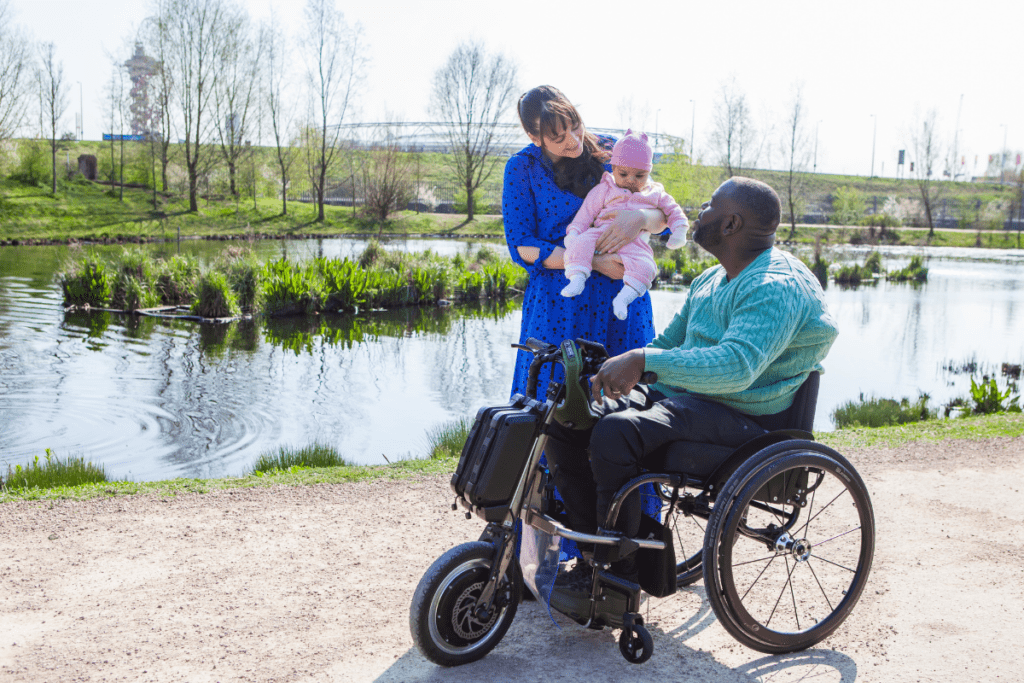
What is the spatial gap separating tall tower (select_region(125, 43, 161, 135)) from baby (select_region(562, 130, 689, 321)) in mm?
45347

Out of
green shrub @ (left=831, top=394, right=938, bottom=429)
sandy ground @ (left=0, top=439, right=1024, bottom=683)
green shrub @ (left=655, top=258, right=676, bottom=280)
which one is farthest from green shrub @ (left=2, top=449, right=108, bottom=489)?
green shrub @ (left=655, top=258, right=676, bottom=280)

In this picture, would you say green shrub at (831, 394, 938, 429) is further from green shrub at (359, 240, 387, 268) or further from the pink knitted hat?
Result: green shrub at (359, 240, 387, 268)

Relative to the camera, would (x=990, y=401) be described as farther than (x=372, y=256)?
No

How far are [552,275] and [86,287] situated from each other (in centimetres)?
1430

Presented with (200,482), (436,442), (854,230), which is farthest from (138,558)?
(854,230)

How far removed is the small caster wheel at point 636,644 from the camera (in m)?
2.57

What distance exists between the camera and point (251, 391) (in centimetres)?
900

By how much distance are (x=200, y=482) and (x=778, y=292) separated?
11.8ft

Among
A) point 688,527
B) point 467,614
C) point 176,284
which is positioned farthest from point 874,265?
point 467,614

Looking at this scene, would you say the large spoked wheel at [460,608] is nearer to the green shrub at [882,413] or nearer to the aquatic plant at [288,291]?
the green shrub at [882,413]

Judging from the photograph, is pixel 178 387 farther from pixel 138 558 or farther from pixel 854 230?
pixel 854 230

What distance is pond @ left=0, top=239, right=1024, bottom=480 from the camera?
6.96 meters

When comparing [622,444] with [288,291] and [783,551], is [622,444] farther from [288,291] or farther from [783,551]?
[288,291]

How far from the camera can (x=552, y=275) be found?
3338mm
